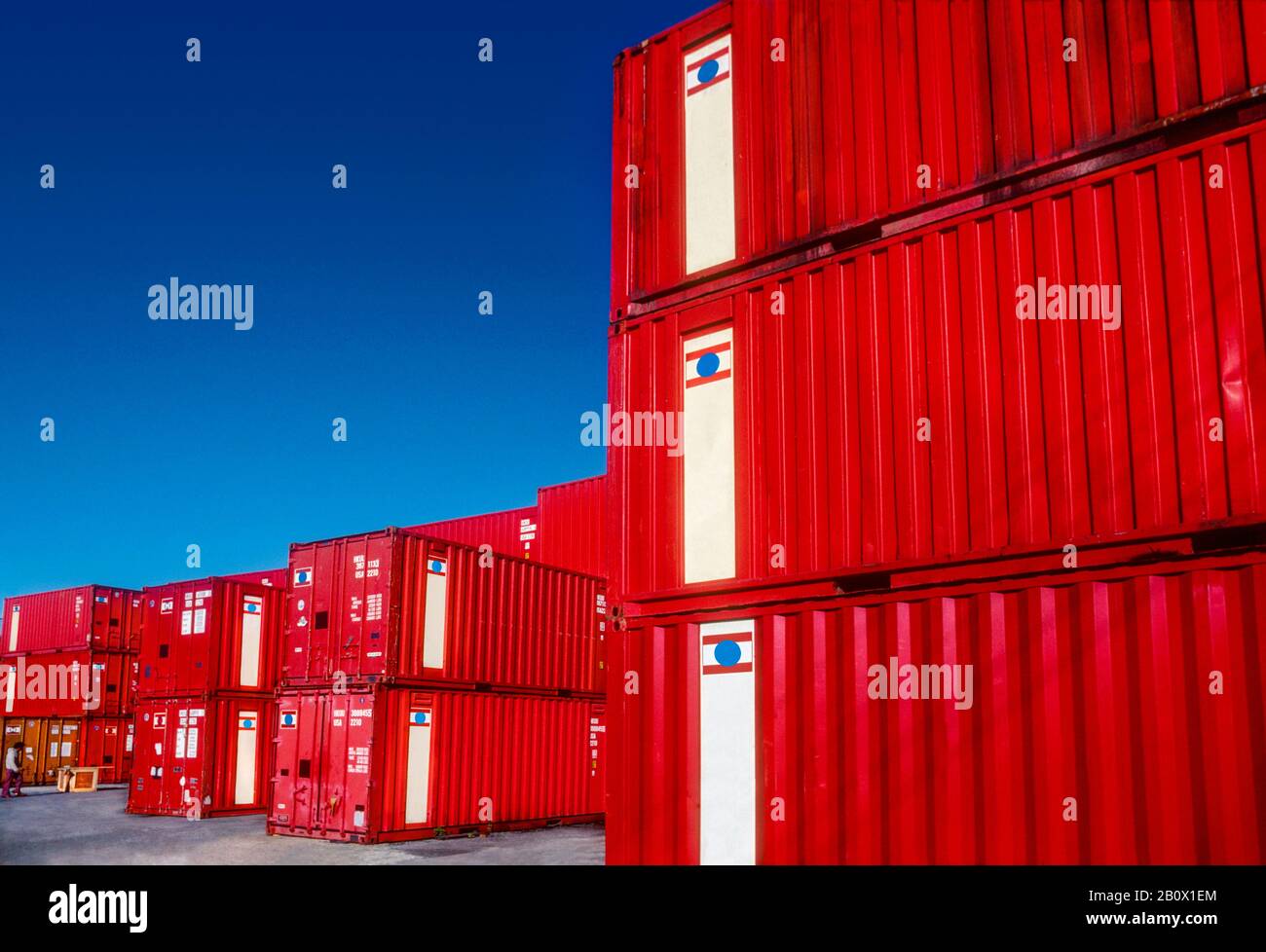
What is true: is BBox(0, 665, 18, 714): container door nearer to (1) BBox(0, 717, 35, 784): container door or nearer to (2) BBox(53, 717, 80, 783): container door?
(1) BBox(0, 717, 35, 784): container door

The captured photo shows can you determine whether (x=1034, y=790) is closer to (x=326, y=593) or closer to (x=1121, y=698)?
(x=1121, y=698)

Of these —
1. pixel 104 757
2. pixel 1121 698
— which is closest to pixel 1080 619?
pixel 1121 698

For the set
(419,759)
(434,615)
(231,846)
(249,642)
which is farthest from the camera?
(249,642)

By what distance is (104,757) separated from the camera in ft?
105

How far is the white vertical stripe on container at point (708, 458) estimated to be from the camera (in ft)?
25.3

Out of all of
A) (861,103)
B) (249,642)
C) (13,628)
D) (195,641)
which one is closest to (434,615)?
(249,642)

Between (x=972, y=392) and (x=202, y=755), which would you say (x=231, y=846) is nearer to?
(x=202, y=755)

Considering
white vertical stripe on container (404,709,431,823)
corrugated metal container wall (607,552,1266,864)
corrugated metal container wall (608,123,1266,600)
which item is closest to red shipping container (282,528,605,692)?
white vertical stripe on container (404,709,431,823)

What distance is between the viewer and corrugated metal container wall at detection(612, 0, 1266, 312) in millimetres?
6266

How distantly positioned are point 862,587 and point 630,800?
2.46 meters

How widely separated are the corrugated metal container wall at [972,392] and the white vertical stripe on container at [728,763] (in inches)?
32.7

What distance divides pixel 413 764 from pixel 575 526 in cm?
798

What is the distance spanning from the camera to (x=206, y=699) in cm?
2077
